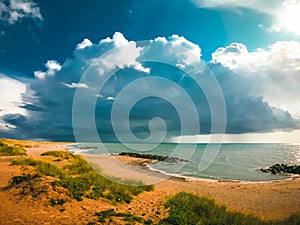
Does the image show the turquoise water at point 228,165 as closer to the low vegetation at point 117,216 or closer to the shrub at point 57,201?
the low vegetation at point 117,216

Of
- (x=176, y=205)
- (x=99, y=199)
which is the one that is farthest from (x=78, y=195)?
(x=176, y=205)

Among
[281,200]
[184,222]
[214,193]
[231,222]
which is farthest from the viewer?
[214,193]

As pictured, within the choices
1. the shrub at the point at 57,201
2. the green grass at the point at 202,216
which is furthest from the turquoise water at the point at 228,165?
the shrub at the point at 57,201

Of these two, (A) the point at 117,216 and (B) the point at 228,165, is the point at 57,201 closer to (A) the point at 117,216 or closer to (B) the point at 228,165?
(A) the point at 117,216

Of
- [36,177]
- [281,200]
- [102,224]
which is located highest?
[36,177]

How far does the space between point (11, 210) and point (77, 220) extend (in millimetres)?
2594

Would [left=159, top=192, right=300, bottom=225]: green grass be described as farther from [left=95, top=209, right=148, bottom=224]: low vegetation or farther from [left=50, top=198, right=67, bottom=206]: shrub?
[left=50, top=198, right=67, bottom=206]: shrub

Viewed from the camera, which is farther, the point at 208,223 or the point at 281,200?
the point at 281,200

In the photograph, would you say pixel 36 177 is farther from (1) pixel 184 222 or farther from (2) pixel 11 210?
(1) pixel 184 222

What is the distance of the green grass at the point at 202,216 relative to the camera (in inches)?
453

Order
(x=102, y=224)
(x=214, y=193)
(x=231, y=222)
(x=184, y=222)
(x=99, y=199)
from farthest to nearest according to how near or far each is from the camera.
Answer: (x=214, y=193) → (x=99, y=199) → (x=231, y=222) → (x=184, y=222) → (x=102, y=224)

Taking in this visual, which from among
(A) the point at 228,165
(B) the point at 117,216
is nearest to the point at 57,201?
(B) the point at 117,216

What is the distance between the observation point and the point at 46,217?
9.92m

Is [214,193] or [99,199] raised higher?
[99,199]
